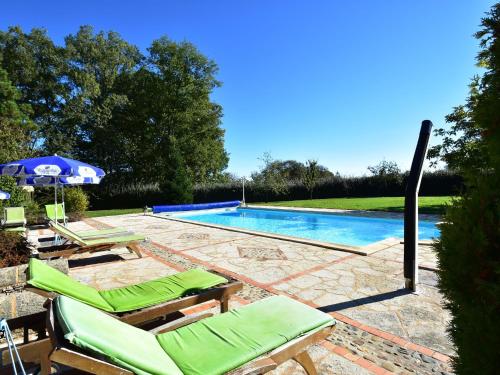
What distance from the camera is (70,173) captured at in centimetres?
761

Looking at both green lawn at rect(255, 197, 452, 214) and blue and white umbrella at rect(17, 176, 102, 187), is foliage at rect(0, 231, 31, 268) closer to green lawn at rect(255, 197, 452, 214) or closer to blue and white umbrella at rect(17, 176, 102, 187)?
blue and white umbrella at rect(17, 176, 102, 187)

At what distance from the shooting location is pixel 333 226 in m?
14.3

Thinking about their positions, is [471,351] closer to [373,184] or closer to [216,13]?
[216,13]

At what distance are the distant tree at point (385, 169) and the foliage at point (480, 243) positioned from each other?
2864 cm

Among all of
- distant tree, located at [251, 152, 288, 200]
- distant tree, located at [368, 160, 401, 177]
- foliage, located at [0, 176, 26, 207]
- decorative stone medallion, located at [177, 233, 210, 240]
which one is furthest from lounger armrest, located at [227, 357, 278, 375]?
distant tree, located at [368, 160, 401, 177]

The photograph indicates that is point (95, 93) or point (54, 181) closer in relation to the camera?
point (54, 181)

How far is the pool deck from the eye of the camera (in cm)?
300

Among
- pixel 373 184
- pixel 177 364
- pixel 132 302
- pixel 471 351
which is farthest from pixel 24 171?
pixel 373 184

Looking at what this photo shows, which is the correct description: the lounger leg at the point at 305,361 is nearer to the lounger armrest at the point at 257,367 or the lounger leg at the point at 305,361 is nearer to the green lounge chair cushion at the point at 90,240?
the lounger armrest at the point at 257,367

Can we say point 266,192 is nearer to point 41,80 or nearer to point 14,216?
point 14,216

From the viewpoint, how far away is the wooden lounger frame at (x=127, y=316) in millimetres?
2191

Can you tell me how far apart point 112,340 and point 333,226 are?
1332 centimetres

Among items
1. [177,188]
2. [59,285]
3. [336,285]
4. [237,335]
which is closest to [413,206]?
[336,285]

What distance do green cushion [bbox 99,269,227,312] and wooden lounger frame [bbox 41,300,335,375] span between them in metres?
0.50
